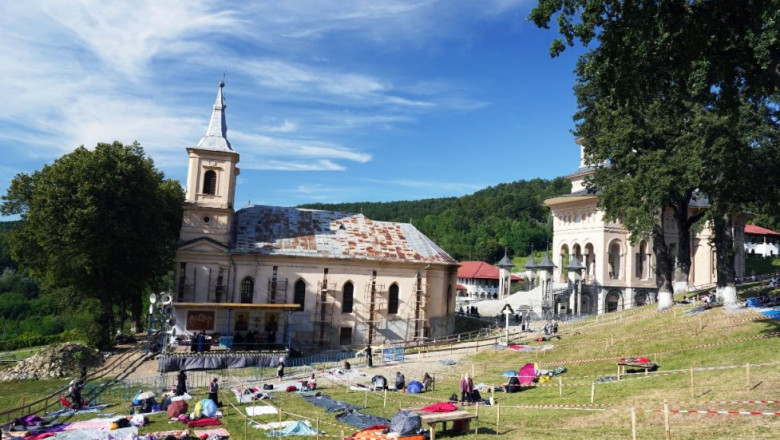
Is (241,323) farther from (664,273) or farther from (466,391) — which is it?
(664,273)

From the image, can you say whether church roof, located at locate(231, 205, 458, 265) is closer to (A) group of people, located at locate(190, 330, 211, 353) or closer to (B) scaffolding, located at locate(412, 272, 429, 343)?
(B) scaffolding, located at locate(412, 272, 429, 343)

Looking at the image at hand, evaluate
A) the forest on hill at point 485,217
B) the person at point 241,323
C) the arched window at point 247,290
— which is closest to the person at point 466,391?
the person at point 241,323

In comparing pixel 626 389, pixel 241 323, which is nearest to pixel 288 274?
pixel 241 323

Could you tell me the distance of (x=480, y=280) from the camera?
100312mm

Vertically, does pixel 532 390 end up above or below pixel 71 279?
below

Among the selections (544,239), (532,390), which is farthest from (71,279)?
(544,239)

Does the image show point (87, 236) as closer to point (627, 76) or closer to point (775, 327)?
point (627, 76)

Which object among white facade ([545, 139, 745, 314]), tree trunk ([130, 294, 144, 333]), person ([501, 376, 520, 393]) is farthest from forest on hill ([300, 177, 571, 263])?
person ([501, 376, 520, 393])

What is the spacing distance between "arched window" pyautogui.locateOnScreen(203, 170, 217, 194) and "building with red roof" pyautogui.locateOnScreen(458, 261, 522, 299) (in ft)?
200

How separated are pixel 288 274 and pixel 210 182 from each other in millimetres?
9211

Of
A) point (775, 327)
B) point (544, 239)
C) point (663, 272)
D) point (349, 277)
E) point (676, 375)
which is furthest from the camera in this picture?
point (544, 239)

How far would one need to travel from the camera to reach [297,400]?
79.2ft

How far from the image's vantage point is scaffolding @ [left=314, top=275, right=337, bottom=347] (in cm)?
4228

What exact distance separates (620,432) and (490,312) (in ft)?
153
